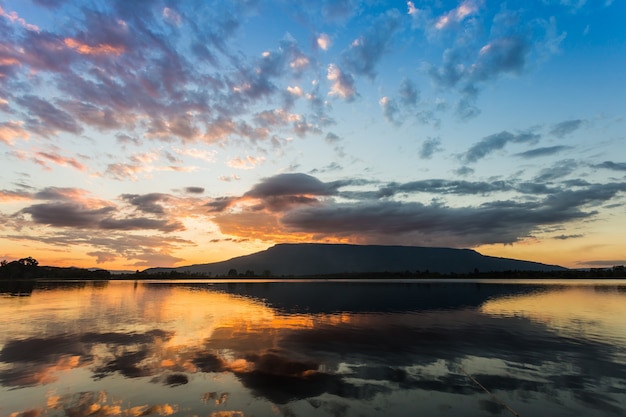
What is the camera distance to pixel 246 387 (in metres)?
19.5

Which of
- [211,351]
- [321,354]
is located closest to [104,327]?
[211,351]

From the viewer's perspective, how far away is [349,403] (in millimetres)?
17172

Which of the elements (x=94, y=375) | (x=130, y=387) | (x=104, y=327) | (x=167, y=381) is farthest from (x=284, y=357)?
(x=104, y=327)

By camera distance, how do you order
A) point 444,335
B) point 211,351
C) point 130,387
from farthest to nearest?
point 444,335, point 211,351, point 130,387

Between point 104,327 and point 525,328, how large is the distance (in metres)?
50.8

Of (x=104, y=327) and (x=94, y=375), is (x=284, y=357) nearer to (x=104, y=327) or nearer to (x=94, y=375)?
(x=94, y=375)

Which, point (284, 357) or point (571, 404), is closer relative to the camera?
point (571, 404)

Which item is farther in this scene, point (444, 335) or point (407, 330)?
point (407, 330)

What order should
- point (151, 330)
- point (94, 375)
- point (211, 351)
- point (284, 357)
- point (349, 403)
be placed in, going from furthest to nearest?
point (151, 330) → point (211, 351) → point (284, 357) → point (94, 375) → point (349, 403)

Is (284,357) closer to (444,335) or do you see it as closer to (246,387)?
(246,387)

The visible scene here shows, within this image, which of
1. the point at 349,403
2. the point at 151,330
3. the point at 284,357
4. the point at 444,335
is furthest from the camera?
the point at 151,330

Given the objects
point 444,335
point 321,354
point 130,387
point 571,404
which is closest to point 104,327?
point 130,387

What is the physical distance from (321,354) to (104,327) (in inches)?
1143

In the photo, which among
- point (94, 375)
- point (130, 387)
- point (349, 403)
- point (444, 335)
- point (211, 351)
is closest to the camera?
point (349, 403)
